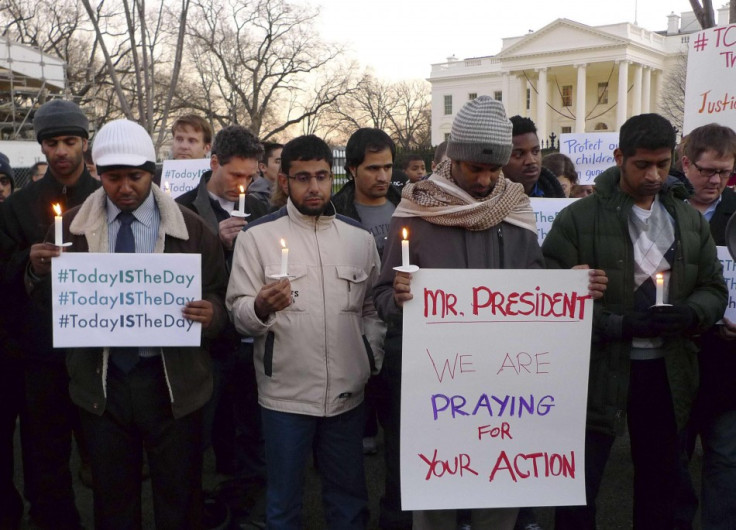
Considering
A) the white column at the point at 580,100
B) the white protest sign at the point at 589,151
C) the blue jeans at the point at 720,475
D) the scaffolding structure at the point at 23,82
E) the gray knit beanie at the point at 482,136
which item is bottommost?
the blue jeans at the point at 720,475

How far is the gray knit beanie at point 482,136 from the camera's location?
2.60 metres

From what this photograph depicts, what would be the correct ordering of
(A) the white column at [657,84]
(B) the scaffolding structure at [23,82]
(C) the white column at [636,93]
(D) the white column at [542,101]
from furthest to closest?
(A) the white column at [657,84] → (D) the white column at [542,101] → (C) the white column at [636,93] → (B) the scaffolding structure at [23,82]

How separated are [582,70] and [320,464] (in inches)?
2662

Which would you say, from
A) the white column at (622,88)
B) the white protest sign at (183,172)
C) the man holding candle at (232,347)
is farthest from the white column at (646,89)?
the man holding candle at (232,347)

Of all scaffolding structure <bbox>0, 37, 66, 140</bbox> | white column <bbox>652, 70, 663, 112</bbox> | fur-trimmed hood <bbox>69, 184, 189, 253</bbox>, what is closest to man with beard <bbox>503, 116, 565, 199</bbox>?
fur-trimmed hood <bbox>69, 184, 189, 253</bbox>

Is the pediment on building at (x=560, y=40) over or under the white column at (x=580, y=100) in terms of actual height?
over

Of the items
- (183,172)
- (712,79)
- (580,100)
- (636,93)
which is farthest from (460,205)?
(636,93)

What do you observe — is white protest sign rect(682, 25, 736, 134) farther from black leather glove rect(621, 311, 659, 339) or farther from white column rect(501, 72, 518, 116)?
white column rect(501, 72, 518, 116)

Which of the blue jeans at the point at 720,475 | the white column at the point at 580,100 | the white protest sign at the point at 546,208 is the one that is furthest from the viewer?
the white column at the point at 580,100

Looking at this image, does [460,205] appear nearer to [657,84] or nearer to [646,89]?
[646,89]

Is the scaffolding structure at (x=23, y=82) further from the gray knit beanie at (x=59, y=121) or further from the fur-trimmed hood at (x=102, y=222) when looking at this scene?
the fur-trimmed hood at (x=102, y=222)

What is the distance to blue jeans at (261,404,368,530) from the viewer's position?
2.89 metres

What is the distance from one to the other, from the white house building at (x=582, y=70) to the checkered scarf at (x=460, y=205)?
61676 mm

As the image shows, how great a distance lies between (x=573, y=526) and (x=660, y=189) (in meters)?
1.55
